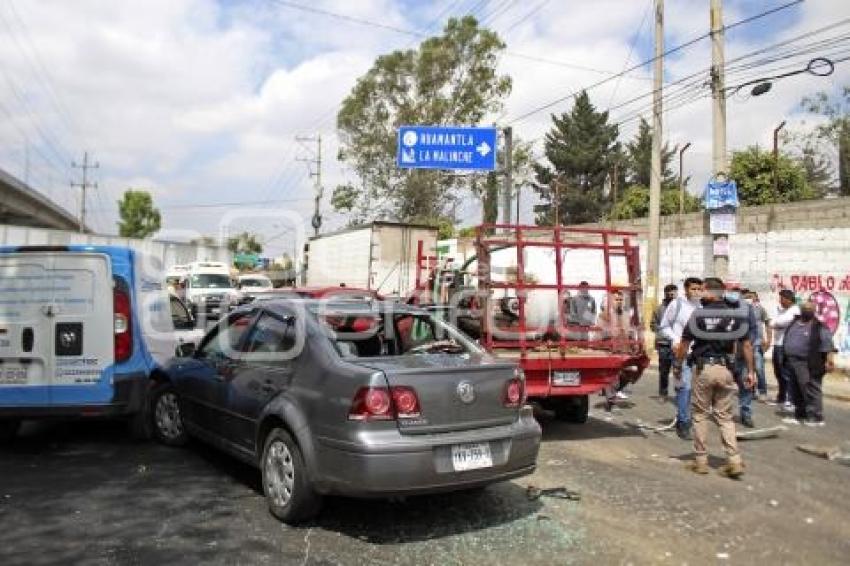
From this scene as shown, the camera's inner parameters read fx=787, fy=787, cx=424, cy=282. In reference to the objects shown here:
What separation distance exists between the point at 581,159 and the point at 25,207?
132 ft

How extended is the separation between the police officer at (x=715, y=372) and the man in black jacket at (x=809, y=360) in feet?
10.5

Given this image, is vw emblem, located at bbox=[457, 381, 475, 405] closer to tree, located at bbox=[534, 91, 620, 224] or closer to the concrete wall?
the concrete wall

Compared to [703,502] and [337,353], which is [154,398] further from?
[703,502]

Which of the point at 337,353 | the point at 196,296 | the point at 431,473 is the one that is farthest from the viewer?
the point at 196,296

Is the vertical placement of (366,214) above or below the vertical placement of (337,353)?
above

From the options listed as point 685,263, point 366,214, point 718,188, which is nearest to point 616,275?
point 685,263

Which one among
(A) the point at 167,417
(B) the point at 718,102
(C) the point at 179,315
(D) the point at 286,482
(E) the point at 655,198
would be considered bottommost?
(D) the point at 286,482

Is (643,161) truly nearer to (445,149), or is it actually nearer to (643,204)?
(643,204)

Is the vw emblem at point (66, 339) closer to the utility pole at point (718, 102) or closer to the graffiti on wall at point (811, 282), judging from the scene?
the utility pole at point (718, 102)

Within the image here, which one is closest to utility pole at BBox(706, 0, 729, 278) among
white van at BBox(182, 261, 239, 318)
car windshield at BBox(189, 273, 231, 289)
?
white van at BBox(182, 261, 239, 318)

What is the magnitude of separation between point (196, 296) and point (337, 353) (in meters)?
23.2

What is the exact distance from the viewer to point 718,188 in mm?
15141

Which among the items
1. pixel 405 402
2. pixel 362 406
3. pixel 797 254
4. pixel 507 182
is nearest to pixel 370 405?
pixel 362 406

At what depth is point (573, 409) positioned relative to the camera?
916 centimetres
